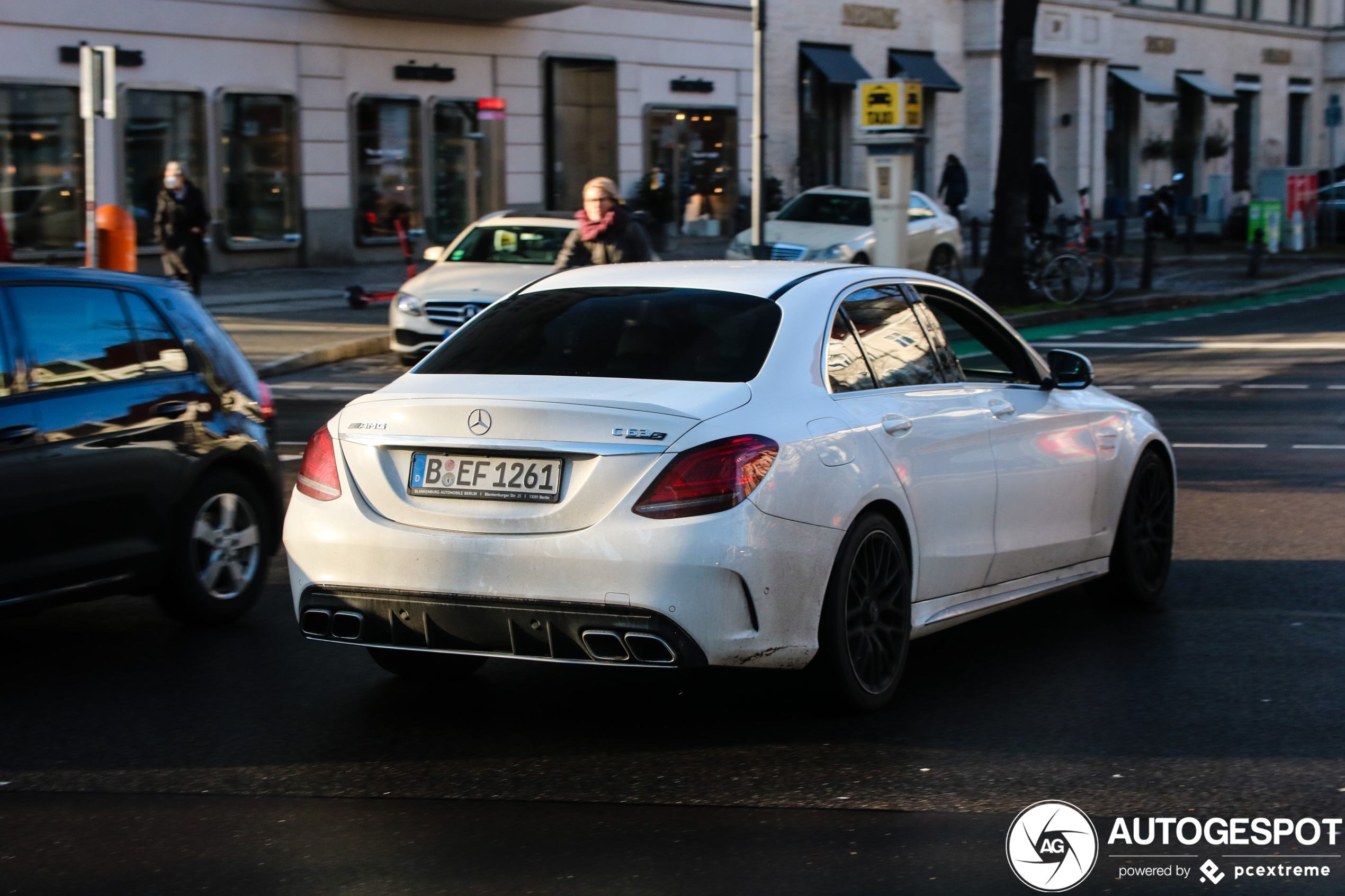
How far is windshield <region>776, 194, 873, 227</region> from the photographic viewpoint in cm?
2373

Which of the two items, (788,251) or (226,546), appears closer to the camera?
(226,546)

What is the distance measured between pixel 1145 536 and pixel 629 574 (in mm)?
3165

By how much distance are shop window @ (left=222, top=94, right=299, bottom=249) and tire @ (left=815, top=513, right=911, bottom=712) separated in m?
23.0

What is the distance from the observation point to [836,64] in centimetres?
3944

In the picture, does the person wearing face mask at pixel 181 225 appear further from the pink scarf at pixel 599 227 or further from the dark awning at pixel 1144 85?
the dark awning at pixel 1144 85

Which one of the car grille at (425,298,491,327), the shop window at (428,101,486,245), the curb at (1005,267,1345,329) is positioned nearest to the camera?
the car grille at (425,298,491,327)

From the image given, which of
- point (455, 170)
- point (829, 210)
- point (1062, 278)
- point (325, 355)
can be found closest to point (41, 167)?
point (455, 170)

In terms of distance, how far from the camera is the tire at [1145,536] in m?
7.22

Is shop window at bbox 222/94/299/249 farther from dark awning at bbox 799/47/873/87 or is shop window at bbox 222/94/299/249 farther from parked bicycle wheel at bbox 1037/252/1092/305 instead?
dark awning at bbox 799/47/873/87

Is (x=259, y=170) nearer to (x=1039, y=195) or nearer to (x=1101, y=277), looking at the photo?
(x=1039, y=195)

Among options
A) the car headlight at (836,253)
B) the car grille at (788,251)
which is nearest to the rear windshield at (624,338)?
the car headlight at (836,253)

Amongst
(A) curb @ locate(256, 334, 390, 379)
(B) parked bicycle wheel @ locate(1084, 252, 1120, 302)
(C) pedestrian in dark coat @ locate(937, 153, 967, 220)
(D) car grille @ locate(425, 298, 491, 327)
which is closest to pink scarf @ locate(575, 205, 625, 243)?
(D) car grille @ locate(425, 298, 491, 327)

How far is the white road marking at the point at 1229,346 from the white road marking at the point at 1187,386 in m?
3.49

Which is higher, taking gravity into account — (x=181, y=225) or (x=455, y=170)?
(x=455, y=170)
